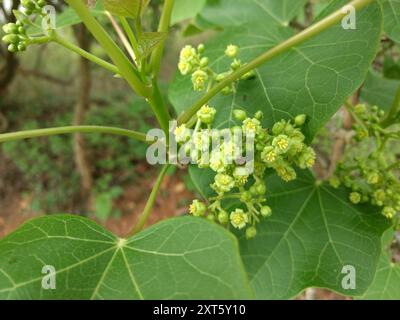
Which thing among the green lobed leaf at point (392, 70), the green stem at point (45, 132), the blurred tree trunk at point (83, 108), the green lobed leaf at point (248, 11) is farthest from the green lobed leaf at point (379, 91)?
the blurred tree trunk at point (83, 108)

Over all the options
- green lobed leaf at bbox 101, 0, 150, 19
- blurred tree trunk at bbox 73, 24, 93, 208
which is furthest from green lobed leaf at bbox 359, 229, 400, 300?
blurred tree trunk at bbox 73, 24, 93, 208

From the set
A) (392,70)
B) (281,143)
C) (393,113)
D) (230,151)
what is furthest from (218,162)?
(392,70)

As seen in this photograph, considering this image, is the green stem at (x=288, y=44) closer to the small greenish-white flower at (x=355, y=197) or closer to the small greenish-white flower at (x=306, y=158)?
the small greenish-white flower at (x=306, y=158)

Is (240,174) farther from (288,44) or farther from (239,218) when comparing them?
A: (288,44)

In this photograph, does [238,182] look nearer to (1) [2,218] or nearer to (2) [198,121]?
(2) [198,121]

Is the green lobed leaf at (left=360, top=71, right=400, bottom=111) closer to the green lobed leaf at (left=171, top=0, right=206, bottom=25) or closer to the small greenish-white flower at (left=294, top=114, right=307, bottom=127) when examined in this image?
the green lobed leaf at (left=171, top=0, right=206, bottom=25)
